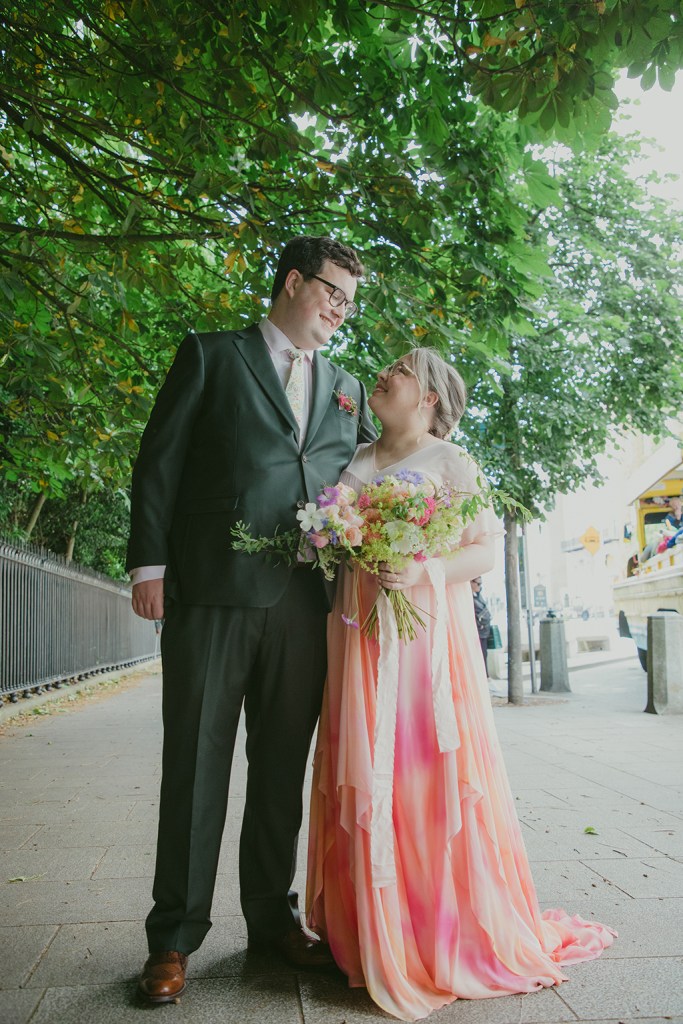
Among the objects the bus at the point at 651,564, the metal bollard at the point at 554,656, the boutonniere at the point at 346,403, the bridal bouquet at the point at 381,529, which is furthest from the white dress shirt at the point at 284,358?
the metal bollard at the point at 554,656

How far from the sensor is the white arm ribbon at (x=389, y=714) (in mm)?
3053

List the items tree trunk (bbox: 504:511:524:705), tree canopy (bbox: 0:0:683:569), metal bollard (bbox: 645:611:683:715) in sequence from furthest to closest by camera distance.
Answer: tree trunk (bbox: 504:511:524:705) → metal bollard (bbox: 645:611:683:715) → tree canopy (bbox: 0:0:683:569)

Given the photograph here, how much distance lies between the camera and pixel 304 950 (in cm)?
326

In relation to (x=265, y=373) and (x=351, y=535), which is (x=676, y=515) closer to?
(x=265, y=373)

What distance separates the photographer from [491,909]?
10.2 feet

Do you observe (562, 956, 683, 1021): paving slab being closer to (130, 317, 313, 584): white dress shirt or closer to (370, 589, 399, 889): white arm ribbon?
(370, 589, 399, 889): white arm ribbon

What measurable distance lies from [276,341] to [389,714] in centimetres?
152

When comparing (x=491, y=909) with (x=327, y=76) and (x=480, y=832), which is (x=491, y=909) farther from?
(x=327, y=76)

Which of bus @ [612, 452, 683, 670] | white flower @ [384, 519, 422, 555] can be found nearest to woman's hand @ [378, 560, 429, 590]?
white flower @ [384, 519, 422, 555]

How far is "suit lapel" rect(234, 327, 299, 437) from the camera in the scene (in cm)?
344

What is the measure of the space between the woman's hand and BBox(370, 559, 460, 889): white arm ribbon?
0.24ft

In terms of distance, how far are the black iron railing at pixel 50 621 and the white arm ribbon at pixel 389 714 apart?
8956 mm

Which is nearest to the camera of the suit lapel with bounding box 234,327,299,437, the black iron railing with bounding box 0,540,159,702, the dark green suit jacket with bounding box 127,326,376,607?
the dark green suit jacket with bounding box 127,326,376,607

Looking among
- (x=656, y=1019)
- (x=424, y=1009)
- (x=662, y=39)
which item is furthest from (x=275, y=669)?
(x=662, y=39)
